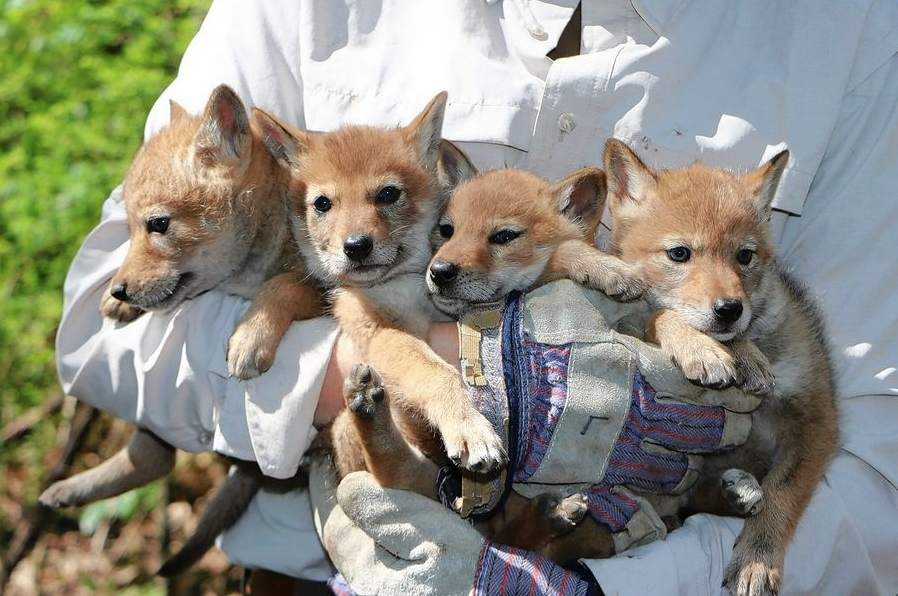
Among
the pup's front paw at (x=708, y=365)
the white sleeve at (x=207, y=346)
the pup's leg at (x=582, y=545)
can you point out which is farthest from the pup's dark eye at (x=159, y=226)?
the pup's front paw at (x=708, y=365)

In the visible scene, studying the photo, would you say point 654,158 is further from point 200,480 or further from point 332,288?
point 200,480

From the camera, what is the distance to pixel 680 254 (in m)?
3.12

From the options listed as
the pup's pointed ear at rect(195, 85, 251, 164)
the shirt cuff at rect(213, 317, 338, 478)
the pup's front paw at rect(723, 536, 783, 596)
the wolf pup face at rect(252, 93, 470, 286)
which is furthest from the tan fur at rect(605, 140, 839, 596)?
the pup's pointed ear at rect(195, 85, 251, 164)

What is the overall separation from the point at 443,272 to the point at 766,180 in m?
1.11

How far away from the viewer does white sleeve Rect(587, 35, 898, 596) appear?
111 inches

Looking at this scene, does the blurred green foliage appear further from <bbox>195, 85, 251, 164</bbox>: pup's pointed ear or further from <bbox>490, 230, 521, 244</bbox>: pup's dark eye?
<bbox>490, 230, 521, 244</bbox>: pup's dark eye

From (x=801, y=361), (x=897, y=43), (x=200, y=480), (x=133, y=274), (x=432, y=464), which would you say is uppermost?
(x=897, y=43)

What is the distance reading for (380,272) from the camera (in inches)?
130

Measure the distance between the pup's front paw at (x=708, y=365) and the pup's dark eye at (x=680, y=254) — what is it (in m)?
0.39

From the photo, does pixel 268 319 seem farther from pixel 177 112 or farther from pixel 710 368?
pixel 710 368

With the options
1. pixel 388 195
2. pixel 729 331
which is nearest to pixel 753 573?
pixel 729 331

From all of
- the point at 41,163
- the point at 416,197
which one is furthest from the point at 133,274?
the point at 41,163

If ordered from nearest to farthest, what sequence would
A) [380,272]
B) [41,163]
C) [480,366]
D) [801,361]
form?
[480,366] < [801,361] < [380,272] < [41,163]

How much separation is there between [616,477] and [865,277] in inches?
39.6
